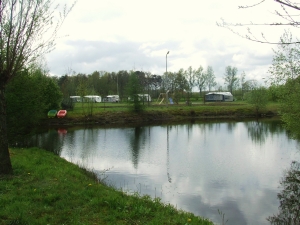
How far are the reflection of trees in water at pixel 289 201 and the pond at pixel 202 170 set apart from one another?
23 cm

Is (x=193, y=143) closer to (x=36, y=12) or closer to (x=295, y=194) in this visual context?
(x=295, y=194)

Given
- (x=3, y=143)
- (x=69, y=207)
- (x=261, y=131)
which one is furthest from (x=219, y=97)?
(x=69, y=207)

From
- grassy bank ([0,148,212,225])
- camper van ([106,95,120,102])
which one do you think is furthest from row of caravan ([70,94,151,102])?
grassy bank ([0,148,212,225])

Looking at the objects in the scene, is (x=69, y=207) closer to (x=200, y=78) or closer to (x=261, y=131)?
(x=261, y=131)

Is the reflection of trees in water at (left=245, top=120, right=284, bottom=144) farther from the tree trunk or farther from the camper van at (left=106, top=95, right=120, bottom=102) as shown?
the camper van at (left=106, top=95, right=120, bottom=102)

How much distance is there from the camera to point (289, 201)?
387 inches

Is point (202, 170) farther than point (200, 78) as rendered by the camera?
No

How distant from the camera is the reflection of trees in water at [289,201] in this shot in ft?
27.3

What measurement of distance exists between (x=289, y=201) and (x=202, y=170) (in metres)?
4.55

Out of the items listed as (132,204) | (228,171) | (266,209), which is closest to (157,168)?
(228,171)

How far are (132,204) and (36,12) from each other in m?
5.80

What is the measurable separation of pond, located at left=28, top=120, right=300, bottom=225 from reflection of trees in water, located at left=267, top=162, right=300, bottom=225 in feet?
0.74

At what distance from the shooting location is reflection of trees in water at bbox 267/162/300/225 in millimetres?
8320

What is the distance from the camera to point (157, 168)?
1432 cm
